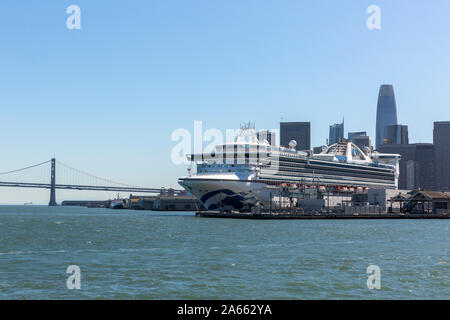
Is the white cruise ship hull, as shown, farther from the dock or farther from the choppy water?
the choppy water

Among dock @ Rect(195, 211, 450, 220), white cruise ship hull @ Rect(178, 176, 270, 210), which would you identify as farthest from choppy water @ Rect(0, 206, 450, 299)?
white cruise ship hull @ Rect(178, 176, 270, 210)

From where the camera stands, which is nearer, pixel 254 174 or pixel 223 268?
pixel 223 268

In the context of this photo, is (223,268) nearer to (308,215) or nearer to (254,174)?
(254,174)

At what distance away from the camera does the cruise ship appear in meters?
92.3

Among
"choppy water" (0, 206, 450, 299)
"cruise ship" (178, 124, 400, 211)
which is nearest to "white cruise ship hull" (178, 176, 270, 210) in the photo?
"cruise ship" (178, 124, 400, 211)

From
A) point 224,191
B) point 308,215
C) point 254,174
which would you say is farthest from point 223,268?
point 308,215

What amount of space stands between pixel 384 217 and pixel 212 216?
35979mm

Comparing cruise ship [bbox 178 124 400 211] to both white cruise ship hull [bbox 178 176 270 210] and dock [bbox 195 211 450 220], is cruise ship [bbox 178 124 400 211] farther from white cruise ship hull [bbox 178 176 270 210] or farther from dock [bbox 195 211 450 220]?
dock [bbox 195 211 450 220]

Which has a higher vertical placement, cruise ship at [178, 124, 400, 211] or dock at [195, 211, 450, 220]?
cruise ship at [178, 124, 400, 211]

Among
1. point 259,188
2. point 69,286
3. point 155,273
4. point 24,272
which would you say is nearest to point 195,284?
point 155,273

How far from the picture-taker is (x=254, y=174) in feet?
313

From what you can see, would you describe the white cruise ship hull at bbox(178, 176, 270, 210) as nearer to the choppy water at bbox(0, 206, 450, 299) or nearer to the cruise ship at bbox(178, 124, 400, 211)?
the cruise ship at bbox(178, 124, 400, 211)

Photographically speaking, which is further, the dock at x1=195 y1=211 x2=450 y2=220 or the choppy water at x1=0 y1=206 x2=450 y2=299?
the dock at x1=195 y1=211 x2=450 y2=220
